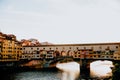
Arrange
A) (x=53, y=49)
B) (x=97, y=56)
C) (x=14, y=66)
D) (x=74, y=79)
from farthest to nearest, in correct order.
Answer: (x=53, y=49)
(x=97, y=56)
(x=14, y=66)
(x=74, y=79)

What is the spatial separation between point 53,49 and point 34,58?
2.53m

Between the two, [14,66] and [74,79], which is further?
[14,66]

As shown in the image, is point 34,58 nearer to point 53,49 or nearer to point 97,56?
point 53,49

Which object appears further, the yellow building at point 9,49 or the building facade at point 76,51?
the yellow building at point 9,49

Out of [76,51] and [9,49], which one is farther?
[9,49]

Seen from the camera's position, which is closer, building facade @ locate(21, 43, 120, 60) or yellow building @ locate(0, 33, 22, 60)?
building facade @ locate(21, 43, 120, 60)

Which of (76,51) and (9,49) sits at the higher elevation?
(9,49)

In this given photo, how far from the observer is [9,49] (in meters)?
32.8

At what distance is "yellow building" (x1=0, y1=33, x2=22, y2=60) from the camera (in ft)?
105

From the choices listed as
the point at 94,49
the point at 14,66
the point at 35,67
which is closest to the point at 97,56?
the point at 94,49

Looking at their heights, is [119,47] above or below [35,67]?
above

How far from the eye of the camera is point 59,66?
31406 mm

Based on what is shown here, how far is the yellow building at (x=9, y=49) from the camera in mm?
32156

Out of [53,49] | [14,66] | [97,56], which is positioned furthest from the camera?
[53,49]
